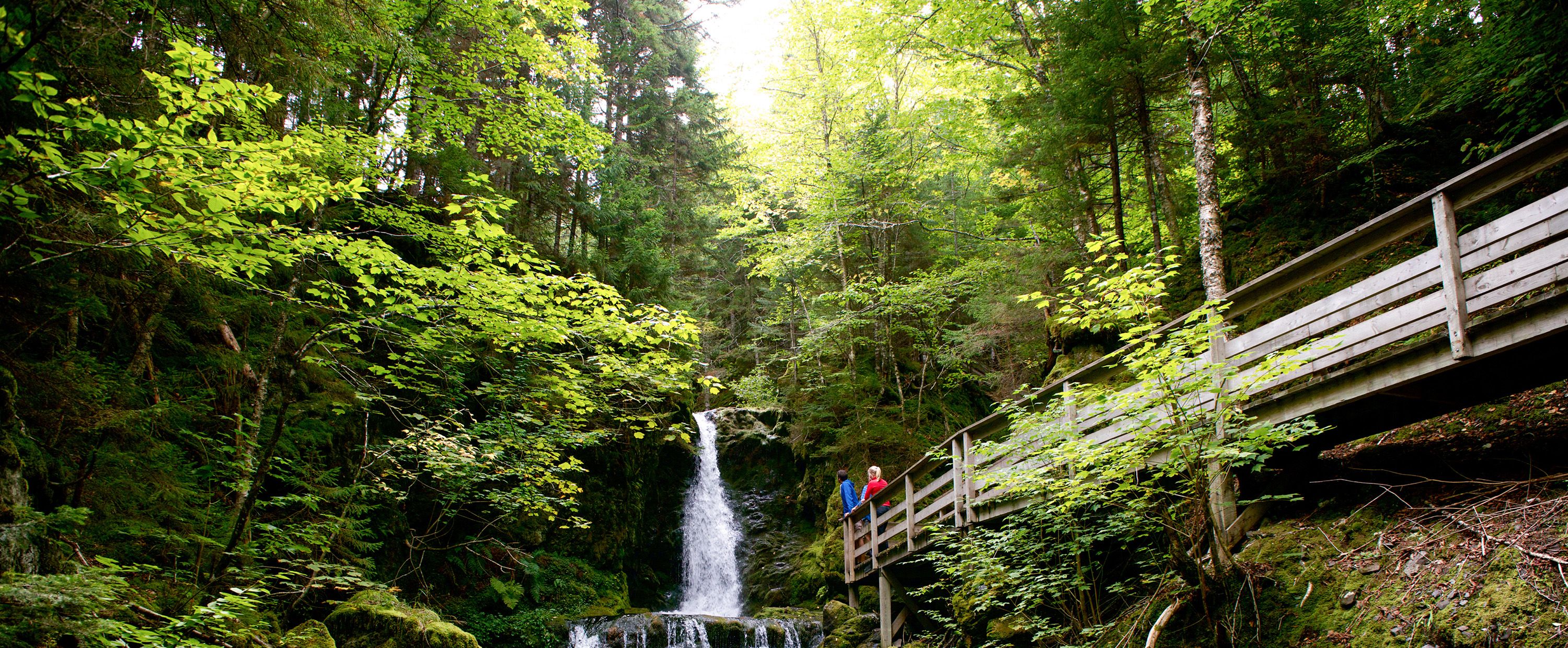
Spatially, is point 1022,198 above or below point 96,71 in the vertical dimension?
above

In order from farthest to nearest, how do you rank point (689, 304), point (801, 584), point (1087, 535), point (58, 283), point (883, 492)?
point (689, 304) < point (801, 584) < point (883, 492) < point (1087, 535) < point (58, 283)

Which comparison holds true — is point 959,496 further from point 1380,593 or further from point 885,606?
point 1380,593

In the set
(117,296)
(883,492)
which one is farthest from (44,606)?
(883,492)

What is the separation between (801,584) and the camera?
1428 centimetres

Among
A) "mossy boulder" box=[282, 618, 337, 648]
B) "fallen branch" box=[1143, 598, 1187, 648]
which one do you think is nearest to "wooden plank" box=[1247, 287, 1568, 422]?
"fallen branch" box=[1143, 598, 1187, 648]

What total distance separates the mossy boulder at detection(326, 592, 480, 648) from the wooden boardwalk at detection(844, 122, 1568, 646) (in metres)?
7.28

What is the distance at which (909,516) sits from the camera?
9062mm

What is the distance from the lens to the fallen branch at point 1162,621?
4.62 m

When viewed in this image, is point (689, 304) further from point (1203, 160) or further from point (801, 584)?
point (1203, 160)

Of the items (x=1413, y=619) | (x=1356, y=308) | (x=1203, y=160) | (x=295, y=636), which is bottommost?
(x=295, y=636)

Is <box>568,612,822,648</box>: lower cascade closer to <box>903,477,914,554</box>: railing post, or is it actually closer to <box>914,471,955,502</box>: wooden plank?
<box>903,477,914,554</box>: railing post

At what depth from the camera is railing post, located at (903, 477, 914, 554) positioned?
8914 mm

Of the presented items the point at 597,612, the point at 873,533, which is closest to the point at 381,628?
the point at 597,612

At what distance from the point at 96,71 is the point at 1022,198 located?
11132mm
